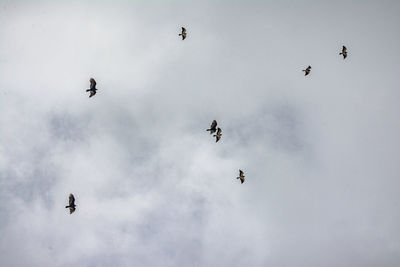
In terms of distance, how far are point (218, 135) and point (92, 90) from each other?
19809 mm

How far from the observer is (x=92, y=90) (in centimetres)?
5047

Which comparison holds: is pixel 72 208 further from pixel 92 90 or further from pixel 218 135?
pixel 218 135

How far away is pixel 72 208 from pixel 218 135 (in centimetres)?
2459

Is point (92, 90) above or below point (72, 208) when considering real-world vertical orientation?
above

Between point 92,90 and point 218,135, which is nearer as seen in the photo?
point 92,90

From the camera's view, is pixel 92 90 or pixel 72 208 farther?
pixel 72 208

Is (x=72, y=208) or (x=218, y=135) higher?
(x=218, y=135)

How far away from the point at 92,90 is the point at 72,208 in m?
18.1

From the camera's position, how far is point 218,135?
5647 cm

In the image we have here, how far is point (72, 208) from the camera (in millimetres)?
54344

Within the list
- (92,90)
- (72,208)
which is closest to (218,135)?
(92,90)
